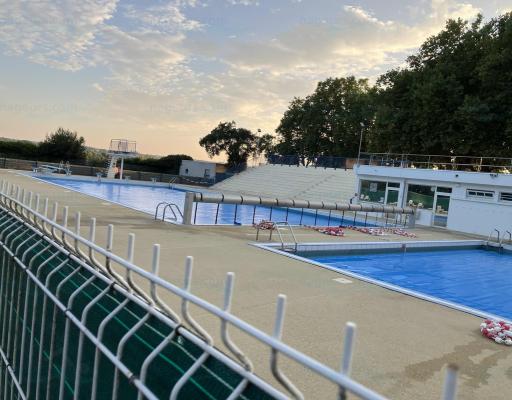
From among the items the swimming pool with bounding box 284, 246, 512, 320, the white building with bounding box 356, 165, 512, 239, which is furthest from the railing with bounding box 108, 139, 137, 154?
the swimming pool with bounding box 284, 246, 512, 320

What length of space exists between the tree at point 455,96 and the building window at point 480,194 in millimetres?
5776

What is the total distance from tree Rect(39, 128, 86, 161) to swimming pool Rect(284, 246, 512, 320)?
119ft

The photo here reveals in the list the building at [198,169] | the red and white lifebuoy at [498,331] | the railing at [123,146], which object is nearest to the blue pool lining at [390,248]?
the red and white lifebuoy at [498,331]

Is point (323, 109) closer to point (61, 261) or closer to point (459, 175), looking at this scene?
point (459, 175)

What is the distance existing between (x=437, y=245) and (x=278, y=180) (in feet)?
75.6

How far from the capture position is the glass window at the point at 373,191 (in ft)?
86.7

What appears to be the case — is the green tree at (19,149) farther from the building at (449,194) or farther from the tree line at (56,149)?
the building at (449,194)

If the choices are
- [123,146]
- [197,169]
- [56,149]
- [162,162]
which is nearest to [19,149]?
[56,149]

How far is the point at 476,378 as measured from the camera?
3971mm

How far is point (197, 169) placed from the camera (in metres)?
45.2

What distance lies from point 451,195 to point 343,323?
63.7ft

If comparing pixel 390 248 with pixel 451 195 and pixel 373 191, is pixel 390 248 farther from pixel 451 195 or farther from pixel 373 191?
pixel 373 191

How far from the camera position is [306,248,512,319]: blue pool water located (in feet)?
31.9

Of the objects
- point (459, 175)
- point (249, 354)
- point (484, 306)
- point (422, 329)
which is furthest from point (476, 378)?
point (459, 175)
